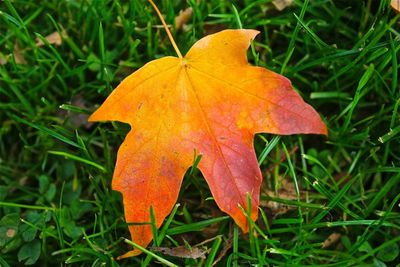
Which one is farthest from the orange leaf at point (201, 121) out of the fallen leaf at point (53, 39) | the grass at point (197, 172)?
the fallen leaf at point (53, 39)

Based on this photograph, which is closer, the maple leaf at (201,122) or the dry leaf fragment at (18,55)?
the maple leaf at (201,122)

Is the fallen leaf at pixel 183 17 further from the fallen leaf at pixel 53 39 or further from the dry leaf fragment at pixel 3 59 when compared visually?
the dry leaf fragment at pixel 3 59

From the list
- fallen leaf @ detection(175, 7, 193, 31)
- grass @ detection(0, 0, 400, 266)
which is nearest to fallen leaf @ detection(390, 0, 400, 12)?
grass @ detection(0, 0, 400, 266)

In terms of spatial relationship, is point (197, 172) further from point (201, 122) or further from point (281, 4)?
point (281, 4)

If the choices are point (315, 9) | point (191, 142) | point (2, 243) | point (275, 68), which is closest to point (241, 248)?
point (191, 142)

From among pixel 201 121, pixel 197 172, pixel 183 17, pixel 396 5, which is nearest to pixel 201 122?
pixel 201 121

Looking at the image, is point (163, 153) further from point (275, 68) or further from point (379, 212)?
point (379, 212)
